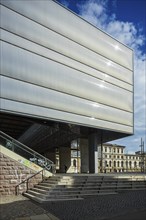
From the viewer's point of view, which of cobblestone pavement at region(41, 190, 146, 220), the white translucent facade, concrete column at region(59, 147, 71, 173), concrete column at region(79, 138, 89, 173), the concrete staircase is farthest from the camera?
concrete column at region(59, 147, 71, 173)

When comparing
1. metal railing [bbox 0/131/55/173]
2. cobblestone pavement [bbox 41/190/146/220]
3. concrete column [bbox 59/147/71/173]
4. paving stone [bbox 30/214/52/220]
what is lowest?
concrete column [bbox 59/147/71/173]

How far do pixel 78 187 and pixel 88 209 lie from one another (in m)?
5.32

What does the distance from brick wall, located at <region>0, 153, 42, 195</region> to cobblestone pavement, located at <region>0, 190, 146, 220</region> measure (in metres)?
4.72

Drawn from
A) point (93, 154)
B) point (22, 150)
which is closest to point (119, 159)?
point (93, 154)

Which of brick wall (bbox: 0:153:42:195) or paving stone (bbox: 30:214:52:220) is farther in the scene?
brick wall (bbox: 0:153:42:195)

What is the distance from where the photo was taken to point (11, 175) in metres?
21.4

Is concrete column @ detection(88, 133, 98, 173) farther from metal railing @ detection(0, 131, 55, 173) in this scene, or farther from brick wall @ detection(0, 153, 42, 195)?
brick wall @ detection(0, 153, 42, 195)

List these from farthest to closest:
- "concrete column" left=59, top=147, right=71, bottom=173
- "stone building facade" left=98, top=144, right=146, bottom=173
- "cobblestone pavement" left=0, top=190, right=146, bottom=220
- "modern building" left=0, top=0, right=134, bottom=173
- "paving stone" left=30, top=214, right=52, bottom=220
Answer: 1. "stone building facade" left=98, top=144, right=146, bottom=173
2. "concrete column" left=59, top=147, right=71, bottom=173
3. "modern building" left=0, top=0, right=134, bottom=173
4. "cobblestone pavement" left=0, top=190, right=146, bottom=220
5. "paving stone" left=30, top=214, right=52, bottom=220

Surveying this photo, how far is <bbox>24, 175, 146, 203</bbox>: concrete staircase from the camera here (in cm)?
1848

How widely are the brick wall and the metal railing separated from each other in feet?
2.79

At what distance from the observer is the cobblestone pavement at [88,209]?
43.0 feet

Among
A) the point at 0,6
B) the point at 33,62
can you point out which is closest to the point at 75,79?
the point at 33,62

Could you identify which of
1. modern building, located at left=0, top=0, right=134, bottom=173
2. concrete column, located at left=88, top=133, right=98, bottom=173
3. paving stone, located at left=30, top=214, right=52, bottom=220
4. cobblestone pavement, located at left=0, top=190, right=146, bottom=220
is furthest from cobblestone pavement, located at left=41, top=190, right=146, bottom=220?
concrete column, located at left=88, top=133, right=98, bottom=173

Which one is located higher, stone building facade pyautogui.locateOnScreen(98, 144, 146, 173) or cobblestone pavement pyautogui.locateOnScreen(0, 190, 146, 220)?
cobblestone pavement pyautogui.locateOnScreen(0, 190, 146, 220)
